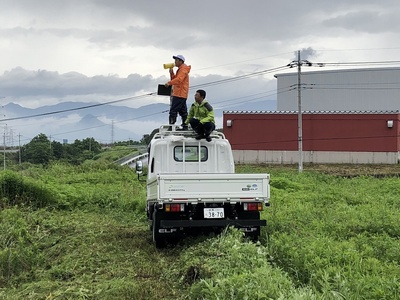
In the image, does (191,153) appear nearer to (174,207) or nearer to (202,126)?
(202,126)

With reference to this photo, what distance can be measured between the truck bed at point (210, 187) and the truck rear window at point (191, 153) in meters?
2.04

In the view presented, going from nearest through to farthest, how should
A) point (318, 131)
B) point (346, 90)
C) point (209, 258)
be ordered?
point (209, 258), point (318, 131), point (346, 90)

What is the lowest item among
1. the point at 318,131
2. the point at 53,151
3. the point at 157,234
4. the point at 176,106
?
the point at 157,234

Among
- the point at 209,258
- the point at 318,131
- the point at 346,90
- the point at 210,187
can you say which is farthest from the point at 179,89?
the point at 346,90

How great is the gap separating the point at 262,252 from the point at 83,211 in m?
9.68

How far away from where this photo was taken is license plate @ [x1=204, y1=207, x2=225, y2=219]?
845 cm

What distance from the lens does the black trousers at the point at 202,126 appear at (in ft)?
32.8

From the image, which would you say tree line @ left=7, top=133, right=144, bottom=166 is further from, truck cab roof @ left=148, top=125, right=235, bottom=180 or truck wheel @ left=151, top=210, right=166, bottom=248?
truck wheel @ left=151, top=210, right=166, bottom=248

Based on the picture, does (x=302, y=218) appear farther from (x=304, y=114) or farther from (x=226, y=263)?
(x=304, y=114)

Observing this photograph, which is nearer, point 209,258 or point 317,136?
point 209,258

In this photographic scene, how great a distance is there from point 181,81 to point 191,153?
1883 millimetres

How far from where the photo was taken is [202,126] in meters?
10.0

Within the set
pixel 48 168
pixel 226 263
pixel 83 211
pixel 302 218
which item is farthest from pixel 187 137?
pixel 48 168

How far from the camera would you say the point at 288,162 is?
131ft
